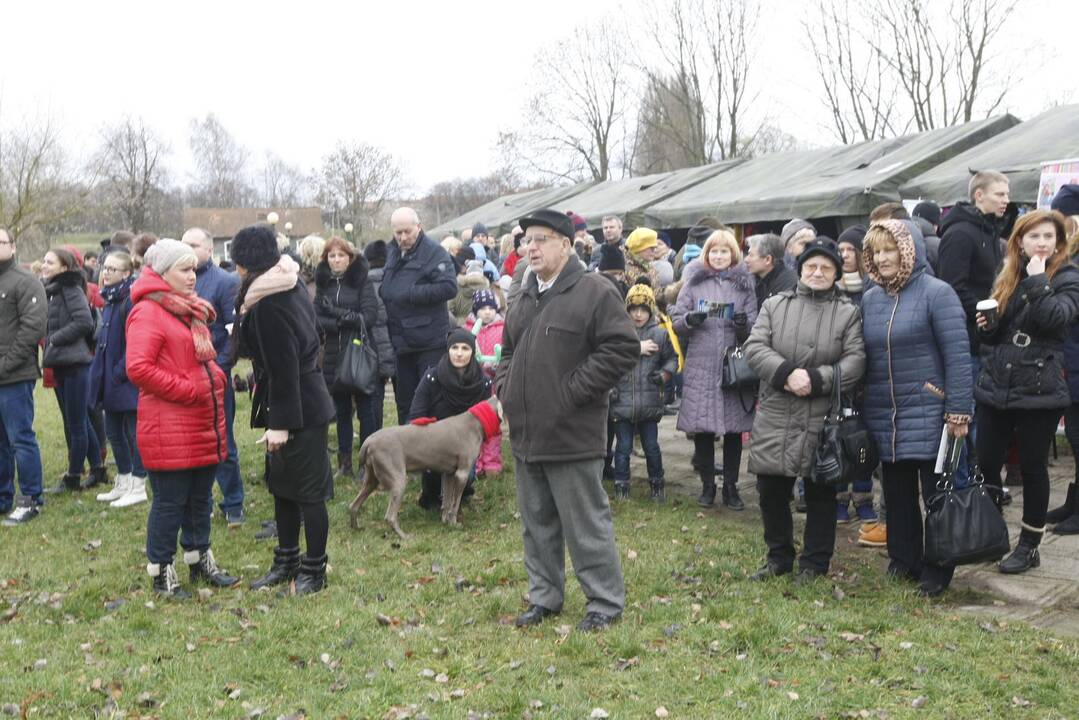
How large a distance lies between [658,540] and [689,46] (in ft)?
113

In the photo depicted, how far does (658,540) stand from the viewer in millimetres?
6973

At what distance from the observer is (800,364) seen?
568 cm

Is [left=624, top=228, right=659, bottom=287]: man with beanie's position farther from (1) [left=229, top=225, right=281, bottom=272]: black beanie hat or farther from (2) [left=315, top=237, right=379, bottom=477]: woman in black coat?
(1) [left=229, top=225, right=281, bottom=272]: black beanie hat

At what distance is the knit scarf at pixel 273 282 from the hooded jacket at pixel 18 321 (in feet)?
10.3

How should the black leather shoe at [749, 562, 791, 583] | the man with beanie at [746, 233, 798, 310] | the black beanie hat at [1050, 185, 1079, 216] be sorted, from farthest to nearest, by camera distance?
the man with beanie at [746, 233, 798, 310], the black beanie hat at [1050, 185, 1079, 216], the black leather shoe at [749, 562, 791, 583]

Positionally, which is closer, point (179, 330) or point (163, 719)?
point (163, 719)

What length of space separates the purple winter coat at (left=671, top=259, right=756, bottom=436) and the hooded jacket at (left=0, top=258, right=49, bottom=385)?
196 inches

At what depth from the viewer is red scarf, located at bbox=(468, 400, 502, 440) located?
7.64 meters

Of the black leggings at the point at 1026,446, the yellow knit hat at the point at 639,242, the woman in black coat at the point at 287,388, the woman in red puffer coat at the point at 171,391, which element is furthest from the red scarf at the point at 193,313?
the black leggings at the point at 1026,446

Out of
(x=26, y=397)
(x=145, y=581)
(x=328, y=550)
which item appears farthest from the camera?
(x=26, y=397)

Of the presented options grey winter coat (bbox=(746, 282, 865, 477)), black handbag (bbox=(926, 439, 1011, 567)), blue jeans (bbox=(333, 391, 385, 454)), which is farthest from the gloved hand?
blue jeans (bbox=(333, 391, 385, 454))

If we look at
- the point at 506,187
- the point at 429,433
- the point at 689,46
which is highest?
the point at 689,46

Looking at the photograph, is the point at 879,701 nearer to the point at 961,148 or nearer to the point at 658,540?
the point at 658,540

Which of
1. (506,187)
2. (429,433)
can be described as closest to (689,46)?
(506,187)
